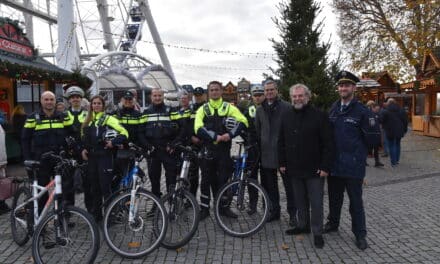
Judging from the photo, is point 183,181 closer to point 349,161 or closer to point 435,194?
point 349,161

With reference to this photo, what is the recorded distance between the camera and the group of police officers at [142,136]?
5.52 metres

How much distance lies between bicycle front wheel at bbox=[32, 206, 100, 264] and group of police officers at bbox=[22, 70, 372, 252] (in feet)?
3.06

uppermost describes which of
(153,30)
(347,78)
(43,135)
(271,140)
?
(153,30)

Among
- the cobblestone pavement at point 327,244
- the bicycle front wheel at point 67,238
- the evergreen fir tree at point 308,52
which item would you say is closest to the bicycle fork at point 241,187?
the cobblestone pavement at point 327,244

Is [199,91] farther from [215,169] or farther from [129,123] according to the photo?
[215,169]

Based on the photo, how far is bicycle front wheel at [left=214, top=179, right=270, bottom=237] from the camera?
5398 mm

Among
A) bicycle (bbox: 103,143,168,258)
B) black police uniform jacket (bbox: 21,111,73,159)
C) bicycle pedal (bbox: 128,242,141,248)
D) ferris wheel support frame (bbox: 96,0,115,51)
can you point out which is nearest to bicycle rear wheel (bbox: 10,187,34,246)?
black police uniform jacket (bbox: 21,111,73,159)

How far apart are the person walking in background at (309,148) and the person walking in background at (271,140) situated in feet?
1.89

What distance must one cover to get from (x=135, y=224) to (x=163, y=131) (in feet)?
4.88

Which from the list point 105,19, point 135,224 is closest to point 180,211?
point 135,224

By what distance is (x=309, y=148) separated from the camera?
5059 millimetres

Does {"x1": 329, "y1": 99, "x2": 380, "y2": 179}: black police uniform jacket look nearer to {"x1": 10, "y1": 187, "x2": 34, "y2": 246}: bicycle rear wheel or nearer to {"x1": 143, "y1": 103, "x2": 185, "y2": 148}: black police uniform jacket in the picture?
{"x1": 143, "y1": 103, "x2": 185, "y2": 148}: black police uniform jacket

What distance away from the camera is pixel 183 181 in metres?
5.26

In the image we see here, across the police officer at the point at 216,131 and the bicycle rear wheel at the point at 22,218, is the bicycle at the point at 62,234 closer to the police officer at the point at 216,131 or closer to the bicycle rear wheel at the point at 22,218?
the bicycle rear wheel at the point at 22,218
